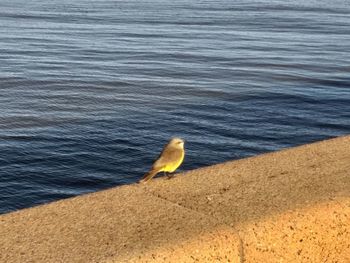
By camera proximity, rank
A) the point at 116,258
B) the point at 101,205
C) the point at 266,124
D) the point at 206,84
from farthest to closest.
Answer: the point at 206,84
the point at 266,124
the point at 101,205
the point at 116,258

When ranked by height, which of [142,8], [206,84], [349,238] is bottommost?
[142,8]

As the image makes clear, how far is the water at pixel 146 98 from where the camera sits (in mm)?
11523

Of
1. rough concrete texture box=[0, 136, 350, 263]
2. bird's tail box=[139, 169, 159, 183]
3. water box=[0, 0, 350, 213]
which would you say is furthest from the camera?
water box=[0, 0, 350, 213]

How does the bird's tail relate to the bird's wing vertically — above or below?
above

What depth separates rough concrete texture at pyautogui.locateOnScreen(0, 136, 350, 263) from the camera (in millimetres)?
2924

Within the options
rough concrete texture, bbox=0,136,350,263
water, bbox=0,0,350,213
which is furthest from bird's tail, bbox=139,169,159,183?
water, bbox=0,0,350,213

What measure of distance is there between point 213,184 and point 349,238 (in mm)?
718

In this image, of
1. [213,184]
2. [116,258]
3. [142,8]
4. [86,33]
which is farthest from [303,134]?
[142,8]

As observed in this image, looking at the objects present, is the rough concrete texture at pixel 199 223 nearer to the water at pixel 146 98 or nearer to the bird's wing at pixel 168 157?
the bird's wing at pixel 168 157

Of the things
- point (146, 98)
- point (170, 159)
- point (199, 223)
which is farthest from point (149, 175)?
point (146, 98)

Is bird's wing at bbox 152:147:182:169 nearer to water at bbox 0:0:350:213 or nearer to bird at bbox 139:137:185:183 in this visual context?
bird at bbox 139:137:185:183

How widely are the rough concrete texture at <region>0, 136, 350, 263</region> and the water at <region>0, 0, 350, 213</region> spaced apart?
6.37m

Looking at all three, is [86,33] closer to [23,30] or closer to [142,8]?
[23,30]

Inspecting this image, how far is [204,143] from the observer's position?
1252 cm
